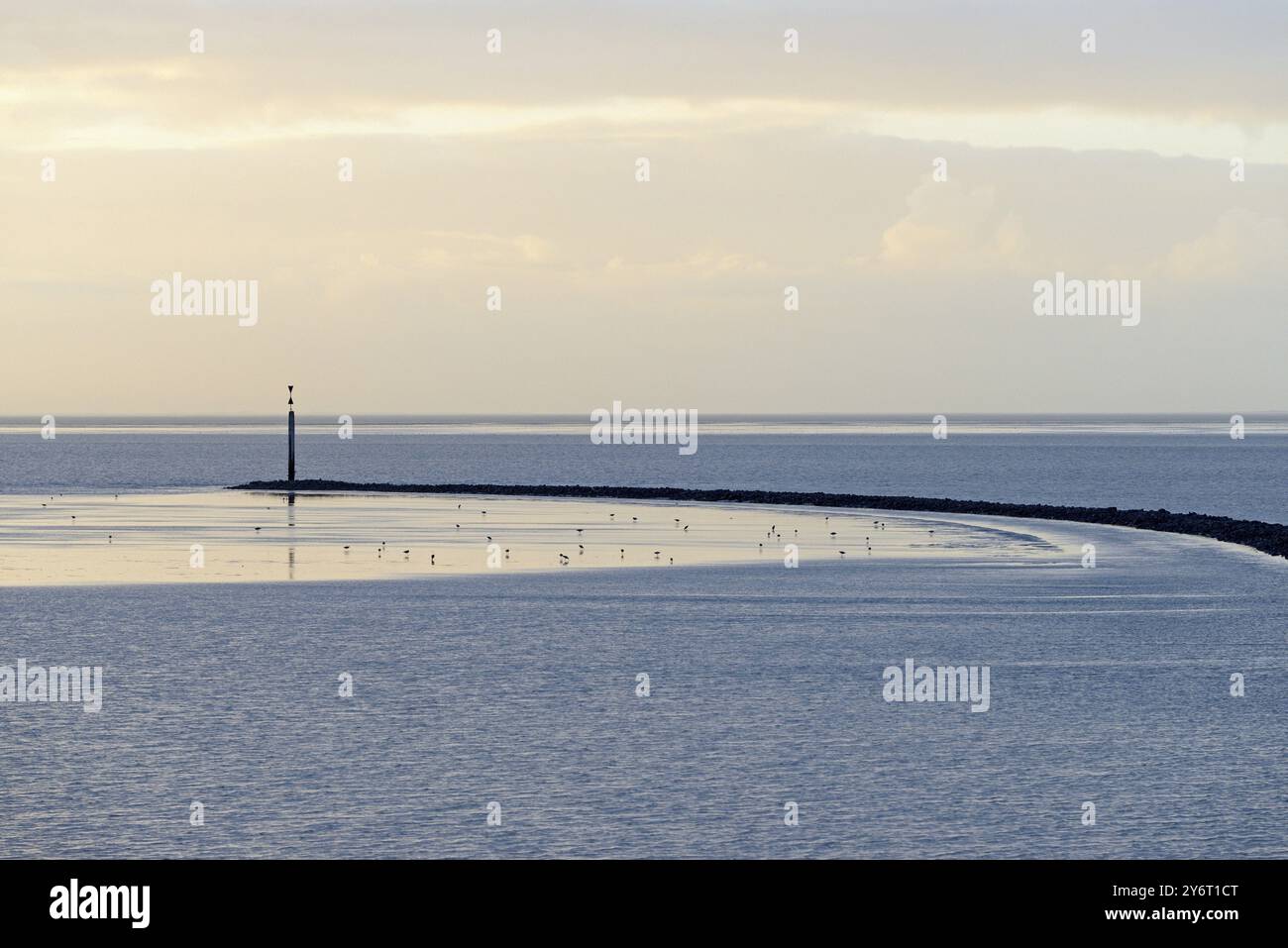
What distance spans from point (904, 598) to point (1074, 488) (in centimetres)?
9988

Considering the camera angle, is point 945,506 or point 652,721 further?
point 945,506

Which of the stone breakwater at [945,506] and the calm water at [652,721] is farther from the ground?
the stone breakwater at [945,506]

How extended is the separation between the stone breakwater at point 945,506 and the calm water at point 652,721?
16.5m

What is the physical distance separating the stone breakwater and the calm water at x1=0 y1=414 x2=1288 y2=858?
16.5m

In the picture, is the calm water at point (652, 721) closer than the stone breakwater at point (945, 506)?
Yes

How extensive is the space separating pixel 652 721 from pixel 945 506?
62.6 m

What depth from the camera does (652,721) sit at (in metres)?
27.5

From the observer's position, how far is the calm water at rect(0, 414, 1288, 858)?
67.4 ft

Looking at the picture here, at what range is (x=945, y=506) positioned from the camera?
88.3 meters

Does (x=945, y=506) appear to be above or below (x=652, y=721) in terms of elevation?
above

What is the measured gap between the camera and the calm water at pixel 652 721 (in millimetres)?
20531

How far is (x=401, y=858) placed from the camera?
757 inches
